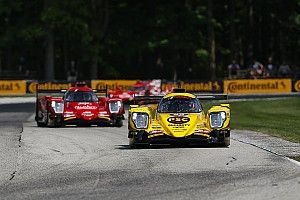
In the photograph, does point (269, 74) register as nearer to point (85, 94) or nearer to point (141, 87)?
point (141, 87)

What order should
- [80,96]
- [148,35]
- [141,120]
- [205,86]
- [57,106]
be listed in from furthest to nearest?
[148,35] → [205,86] → [80,96] → [57,106] → [141,120]

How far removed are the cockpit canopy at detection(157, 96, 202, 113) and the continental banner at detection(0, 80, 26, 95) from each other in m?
37.2

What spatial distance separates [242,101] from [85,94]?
18695 mm

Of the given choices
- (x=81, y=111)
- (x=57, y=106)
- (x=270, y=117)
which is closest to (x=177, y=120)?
(x=81, y=111)

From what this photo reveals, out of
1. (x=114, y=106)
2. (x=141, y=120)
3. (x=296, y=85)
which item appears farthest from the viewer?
(x=296, y=85)

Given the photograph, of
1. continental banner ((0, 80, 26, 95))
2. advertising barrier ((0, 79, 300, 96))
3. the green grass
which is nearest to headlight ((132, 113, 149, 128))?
the green grass

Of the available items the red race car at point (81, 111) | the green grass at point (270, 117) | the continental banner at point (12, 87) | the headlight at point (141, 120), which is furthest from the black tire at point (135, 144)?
the continental banner at point (12, 87)

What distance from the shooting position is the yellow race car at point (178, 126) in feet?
67.7

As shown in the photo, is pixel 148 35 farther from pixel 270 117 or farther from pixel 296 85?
pixel 270 117

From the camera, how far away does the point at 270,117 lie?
35.0 m

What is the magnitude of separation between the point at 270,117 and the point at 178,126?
14.7 metres

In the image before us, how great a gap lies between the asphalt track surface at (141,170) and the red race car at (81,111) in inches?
191

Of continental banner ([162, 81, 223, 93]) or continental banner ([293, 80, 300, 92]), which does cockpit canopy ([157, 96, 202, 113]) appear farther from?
continental banner ([293, 80, 300, 92])

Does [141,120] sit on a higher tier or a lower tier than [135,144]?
higher
